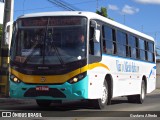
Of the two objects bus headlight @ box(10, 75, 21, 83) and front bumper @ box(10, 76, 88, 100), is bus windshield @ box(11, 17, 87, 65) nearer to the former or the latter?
bus headlight @ box(10, 75, 21, 83)

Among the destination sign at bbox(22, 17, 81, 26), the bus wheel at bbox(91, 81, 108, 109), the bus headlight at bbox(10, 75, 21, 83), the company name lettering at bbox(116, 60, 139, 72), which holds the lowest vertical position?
the bus wheel at bbox(91, 81, 108, 109)

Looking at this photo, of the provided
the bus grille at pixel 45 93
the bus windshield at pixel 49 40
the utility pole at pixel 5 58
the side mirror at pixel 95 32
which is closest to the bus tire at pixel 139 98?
the utility pole at pixel 5 58

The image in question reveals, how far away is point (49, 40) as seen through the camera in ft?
45.2

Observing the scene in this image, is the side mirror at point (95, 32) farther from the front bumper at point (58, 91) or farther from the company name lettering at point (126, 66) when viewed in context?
the company name lettering at point (126, 66)

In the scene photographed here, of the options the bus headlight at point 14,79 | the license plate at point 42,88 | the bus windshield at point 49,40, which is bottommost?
the license plate at point 42,88

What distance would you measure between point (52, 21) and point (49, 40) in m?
0.68

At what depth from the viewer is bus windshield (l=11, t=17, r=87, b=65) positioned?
13477mm

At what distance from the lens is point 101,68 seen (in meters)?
→ 14.9

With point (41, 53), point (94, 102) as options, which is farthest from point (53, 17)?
point (94, 102)

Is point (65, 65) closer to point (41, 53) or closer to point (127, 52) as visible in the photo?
point (41, 53)

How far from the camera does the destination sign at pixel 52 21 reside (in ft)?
45.4

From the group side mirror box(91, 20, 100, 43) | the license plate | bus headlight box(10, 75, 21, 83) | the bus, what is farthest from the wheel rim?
bus headlight box(10, 75, 21, 83)

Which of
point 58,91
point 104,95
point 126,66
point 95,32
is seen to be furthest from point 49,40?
point 126,66

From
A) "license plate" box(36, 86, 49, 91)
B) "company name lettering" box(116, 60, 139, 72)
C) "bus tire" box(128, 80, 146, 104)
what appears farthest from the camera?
"bus tire" box(128, 80, 146, 104)
